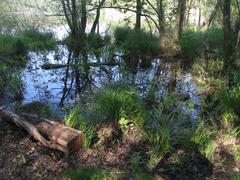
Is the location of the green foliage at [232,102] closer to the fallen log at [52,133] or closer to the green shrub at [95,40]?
the fallen log at [52,133]

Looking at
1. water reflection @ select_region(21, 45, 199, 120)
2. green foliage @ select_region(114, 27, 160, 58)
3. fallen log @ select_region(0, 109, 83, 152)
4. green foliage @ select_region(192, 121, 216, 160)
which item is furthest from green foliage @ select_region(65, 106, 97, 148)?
green foliage @ select_region(114, 27, 160, 58)

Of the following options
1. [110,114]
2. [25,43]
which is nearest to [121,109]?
[110,114]

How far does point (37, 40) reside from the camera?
1136cm

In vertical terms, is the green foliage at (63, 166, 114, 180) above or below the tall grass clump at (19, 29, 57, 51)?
below

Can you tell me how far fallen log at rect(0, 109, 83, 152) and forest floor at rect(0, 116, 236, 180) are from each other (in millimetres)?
85

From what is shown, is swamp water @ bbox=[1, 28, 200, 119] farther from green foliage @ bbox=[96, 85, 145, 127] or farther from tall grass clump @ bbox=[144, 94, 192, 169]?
green foliage @ bbox=[96, 85, 145, 127]

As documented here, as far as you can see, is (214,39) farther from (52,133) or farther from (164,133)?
(52,133)

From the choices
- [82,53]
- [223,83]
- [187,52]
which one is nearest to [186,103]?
[223,83]

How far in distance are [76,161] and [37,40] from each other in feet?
28.9

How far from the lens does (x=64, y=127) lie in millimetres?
3535

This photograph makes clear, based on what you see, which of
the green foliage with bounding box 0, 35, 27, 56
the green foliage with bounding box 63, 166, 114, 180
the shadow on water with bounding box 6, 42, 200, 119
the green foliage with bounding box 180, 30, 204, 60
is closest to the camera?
the green foliage with bounding box 63, 166, 114, 180

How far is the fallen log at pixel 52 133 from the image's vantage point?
3.36 metres

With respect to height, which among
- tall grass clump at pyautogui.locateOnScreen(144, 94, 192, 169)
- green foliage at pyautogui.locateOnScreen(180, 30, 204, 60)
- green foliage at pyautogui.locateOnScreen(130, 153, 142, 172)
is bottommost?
green foliage at pyautogui.locateOnScreen(130, 153, 142, 172)

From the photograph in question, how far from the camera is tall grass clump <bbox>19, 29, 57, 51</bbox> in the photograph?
10461mm
